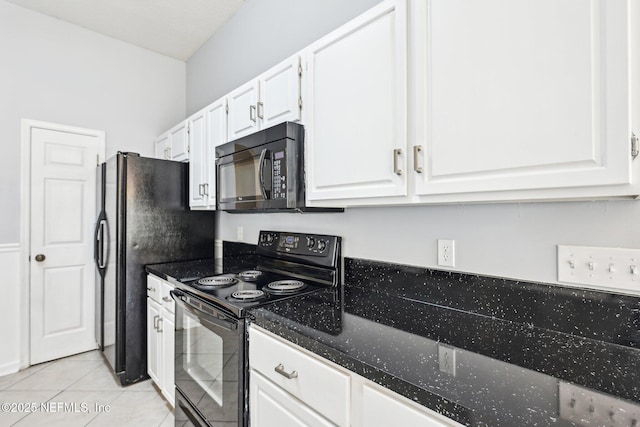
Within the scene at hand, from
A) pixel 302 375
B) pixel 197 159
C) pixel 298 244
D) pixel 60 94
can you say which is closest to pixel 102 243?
pixel 197 159

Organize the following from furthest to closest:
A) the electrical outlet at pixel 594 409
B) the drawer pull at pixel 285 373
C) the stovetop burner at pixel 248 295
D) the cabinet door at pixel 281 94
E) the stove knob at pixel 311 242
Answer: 1. the stove knob at pixel 311 242
2. the cabinet door at pixel 281 94
3. the stovetop burner at pixel 248 295
4. the drawer pull at pixel 285 373
5. the electrical outlet at pixel 594 409

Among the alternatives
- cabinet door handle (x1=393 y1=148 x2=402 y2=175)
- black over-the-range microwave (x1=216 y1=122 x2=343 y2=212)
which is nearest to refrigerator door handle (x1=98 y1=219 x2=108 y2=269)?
black over-the-range microwave (x1=216 y1=122 x2=343 y2=212)

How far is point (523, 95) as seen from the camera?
0.84m

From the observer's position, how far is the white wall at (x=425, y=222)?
98cm

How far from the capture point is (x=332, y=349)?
0.93 m

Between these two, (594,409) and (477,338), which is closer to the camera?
(594,409)

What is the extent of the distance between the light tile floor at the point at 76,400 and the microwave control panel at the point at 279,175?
1.65 metres

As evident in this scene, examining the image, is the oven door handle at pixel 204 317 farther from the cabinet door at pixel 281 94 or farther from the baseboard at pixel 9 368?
the baseboard at pixel 9 368

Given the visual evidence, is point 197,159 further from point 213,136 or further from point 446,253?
point 446,253

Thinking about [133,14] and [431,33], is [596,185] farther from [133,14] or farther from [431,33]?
[133,14]

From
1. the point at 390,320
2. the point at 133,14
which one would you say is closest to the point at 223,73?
the point at 133,14

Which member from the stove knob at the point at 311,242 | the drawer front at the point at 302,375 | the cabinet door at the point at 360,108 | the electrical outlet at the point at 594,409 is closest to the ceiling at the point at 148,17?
the cabinet door at the point at 360,108

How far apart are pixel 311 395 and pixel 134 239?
1932 millimetres

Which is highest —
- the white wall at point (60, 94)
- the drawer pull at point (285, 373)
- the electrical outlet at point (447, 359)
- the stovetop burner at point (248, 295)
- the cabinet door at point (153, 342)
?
the white wall at point (60, 94)
